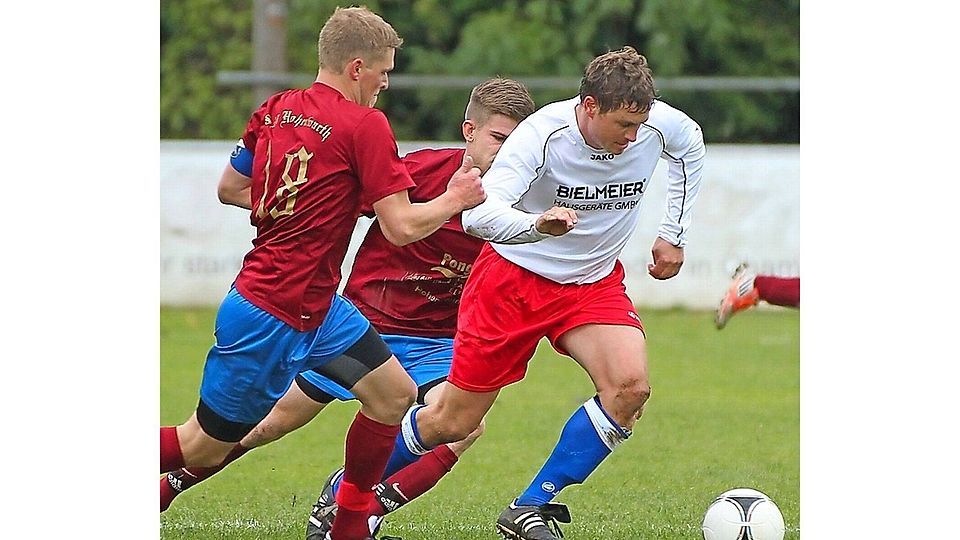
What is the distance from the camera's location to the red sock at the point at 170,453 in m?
4.81

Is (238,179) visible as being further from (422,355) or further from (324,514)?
(324,514)

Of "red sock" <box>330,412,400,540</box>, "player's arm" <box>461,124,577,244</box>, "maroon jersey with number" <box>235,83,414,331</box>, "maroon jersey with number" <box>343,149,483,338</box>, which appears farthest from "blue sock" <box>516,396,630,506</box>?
"maroon jersey with number" <box>235,83,414,331</box>

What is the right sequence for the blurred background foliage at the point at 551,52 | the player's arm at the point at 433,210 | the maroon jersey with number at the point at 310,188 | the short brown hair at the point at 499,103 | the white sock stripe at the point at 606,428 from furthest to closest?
the blurred background foliage at the point at 551,52 → the short brown hair at the point at 499,103 → the white sock stripe at the point at 606,428 → the maroon jersey with number at the point at 310,188 → the player's arm at the point at 433,210

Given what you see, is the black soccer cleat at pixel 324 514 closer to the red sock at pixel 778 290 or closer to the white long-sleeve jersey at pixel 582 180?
the white long-sleeve jersey at pixel 582 180

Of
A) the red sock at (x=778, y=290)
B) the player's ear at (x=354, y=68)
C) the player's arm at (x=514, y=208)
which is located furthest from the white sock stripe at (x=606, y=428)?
the red sock at (x=778, y=290)

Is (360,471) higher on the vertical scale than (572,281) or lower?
lower

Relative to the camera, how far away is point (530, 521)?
4871 millimetres

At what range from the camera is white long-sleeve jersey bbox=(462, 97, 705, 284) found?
15.9 ft

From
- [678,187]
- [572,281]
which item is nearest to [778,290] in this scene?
[678,187]

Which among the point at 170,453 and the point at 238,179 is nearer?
the point at 170,453

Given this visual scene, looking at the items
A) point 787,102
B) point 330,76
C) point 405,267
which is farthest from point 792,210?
point 330,76

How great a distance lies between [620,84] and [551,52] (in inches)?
529

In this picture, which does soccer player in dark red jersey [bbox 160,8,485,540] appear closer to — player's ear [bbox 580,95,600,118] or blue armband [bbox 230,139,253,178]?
blue armband [bbox 230,139,253,178]

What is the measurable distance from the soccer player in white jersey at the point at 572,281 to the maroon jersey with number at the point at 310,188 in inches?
16.9
